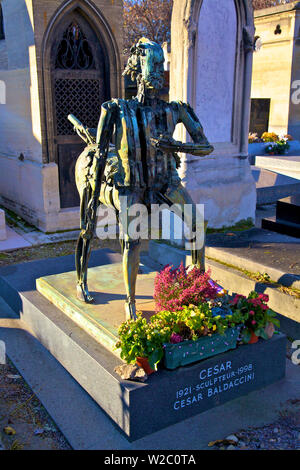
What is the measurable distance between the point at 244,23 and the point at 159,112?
442cm

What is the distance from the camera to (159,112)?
384 cm

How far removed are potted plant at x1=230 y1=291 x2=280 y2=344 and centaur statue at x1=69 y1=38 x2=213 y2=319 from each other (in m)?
0.55

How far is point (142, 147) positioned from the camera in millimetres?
3861

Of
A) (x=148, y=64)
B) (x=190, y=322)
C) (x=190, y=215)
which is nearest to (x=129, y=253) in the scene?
(x=190, y=215)

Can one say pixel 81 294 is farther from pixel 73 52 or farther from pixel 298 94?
pixel 298 94

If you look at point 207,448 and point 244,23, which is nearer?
point 207,448

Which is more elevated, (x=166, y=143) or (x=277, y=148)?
(x=166, y=143)

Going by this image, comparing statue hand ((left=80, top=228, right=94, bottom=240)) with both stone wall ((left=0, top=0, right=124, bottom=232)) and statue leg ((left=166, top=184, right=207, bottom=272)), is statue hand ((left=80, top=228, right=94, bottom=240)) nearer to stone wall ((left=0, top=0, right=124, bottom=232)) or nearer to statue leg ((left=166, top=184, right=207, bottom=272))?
statue leg ((left=166, top=184, right=207, bottom=272))

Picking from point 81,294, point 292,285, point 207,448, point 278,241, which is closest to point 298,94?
point 278,241

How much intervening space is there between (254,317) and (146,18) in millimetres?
30415

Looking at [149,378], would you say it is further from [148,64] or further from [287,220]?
[287,220]

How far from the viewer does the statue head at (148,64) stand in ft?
11.8

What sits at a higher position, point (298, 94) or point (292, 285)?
point (298, 94)

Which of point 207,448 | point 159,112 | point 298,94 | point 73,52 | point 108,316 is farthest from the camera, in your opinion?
point 298,94
